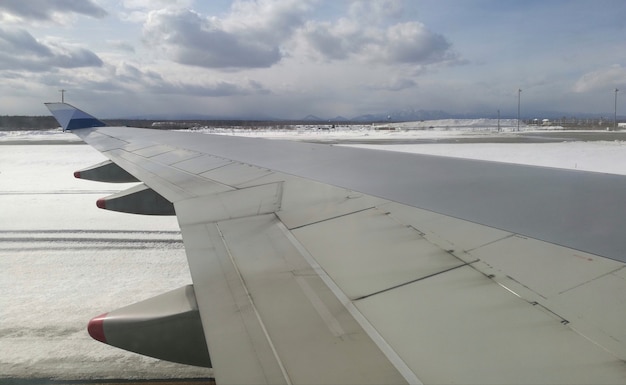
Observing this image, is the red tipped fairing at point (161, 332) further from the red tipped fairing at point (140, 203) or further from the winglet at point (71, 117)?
the winglet at point (71, 117)

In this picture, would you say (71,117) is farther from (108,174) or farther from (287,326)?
(287,326)

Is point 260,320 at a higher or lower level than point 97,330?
higher

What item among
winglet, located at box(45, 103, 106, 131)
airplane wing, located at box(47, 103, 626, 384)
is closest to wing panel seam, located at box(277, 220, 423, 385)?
airplane wing, located at box(47, 103, 626, 384)

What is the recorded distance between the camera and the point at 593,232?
177 cm

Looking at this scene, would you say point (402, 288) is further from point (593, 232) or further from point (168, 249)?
point (168, 249)

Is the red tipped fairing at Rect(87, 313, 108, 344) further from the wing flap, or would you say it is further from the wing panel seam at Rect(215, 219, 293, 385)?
the wing panel seam at Rect(215, 219, 293, 385)

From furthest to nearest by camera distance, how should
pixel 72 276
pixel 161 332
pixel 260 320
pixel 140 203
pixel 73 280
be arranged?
1. pixel 72 276
2. pixel 73 280
3. pixel 140 203
4. pixel 161 332
5. pixel 260 320

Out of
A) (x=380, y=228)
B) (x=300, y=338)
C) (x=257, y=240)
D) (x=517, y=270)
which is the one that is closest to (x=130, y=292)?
(x=257, y=240)

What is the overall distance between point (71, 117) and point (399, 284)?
8.54 meters

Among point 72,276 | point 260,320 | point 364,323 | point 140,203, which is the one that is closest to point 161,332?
point 260,320

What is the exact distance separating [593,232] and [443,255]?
692 mm

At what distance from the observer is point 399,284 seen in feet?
4.91

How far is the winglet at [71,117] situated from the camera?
26.0 ft

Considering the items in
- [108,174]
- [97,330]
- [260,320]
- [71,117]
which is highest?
[71,117]
